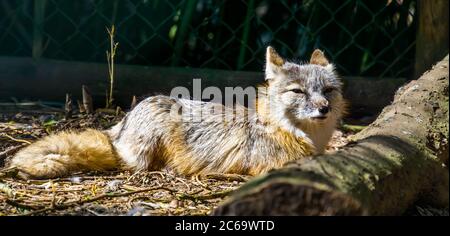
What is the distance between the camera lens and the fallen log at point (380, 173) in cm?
318

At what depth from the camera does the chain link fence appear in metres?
7.19

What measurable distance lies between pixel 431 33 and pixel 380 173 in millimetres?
3127

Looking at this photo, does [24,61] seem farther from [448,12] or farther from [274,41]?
[448,12]

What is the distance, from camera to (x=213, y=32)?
7.37 metres

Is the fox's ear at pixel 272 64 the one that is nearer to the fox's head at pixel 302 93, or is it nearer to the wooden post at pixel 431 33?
the fox's head at pixel 302 93

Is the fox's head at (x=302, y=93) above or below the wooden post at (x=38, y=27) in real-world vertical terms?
below

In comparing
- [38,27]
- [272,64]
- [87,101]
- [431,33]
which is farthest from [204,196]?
[38,27]

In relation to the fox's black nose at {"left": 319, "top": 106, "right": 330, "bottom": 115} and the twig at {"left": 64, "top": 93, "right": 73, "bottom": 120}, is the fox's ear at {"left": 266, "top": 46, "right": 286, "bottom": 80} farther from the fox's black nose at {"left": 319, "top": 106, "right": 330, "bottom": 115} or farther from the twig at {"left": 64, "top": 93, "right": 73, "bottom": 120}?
the twig at {"left": 64, "top": 93, "right": 73, "bottom": 120}

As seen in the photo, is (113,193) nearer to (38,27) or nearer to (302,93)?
(302,93)

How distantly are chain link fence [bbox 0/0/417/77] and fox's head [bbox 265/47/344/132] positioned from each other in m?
1.64

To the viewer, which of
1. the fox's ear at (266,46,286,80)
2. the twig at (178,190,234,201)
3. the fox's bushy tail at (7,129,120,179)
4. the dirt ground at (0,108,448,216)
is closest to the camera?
the dirt ground at (0,108,448,216)

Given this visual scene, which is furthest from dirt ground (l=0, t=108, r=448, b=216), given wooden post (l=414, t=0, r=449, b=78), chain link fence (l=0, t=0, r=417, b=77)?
chain link fence (l=0, t=0, r=417, b=77)

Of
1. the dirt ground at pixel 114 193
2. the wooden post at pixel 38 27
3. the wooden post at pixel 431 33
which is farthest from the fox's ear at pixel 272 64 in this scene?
the wooden post at pixel 38 27

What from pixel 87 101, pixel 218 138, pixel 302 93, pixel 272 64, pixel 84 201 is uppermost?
pixel 272 64
